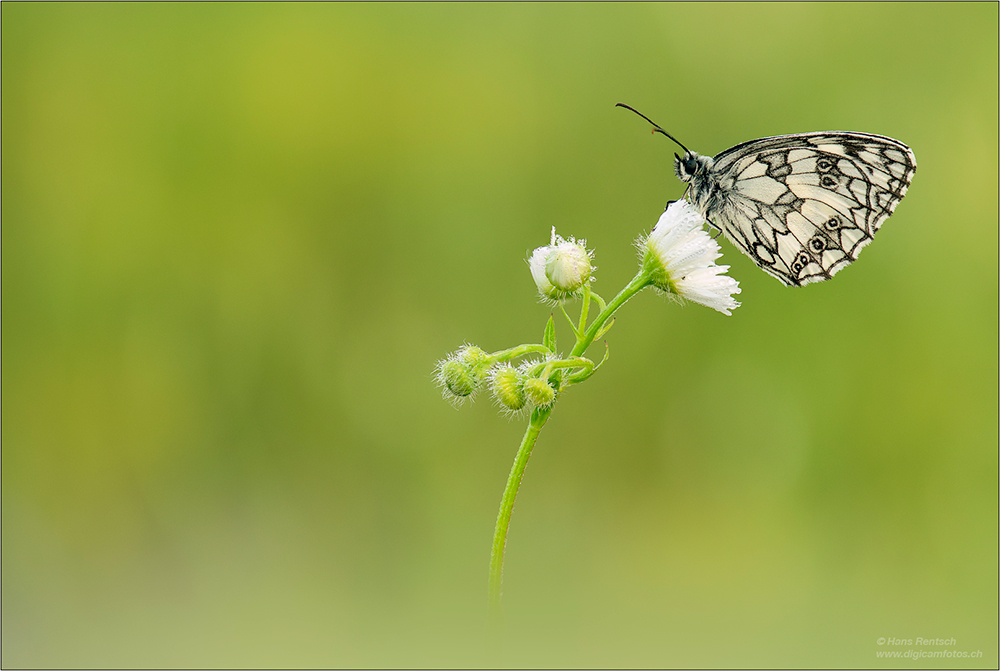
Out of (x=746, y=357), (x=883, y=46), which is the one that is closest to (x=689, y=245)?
(x=746, y=357)

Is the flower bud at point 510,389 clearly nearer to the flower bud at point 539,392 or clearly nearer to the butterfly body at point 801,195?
the flower bud at point 539,392

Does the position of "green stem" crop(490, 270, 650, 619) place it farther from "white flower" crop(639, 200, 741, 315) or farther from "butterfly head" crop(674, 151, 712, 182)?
"butterfly head" crop(674, 151, 712, 182)

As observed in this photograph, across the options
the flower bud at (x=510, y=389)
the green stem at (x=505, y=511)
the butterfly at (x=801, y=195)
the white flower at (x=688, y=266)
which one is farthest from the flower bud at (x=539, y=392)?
the butterfly at (x=801, y=195)

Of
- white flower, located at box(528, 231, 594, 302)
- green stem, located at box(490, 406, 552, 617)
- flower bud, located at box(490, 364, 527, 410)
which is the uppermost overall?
white flower, located at box(528, 231, 594, 302)

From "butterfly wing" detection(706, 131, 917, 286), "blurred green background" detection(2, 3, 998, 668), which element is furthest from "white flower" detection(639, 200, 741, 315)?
"blurred green background" detection(2, 3, 998, 668)

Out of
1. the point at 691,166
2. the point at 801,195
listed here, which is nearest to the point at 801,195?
the point at 801,195

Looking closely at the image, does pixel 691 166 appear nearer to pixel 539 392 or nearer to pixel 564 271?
pixel 564 271
